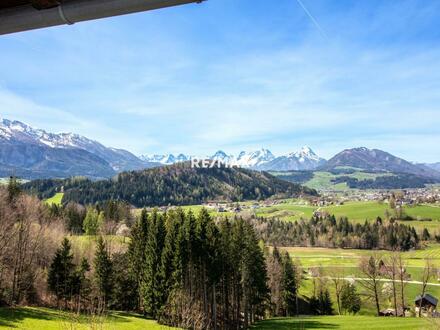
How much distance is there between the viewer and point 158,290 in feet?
162

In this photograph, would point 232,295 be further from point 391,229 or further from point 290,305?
point 391,229

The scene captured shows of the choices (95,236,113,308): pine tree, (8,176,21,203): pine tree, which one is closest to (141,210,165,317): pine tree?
(95,236,113,308): pine tree

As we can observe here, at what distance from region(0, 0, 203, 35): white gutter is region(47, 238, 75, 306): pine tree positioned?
51750 mm

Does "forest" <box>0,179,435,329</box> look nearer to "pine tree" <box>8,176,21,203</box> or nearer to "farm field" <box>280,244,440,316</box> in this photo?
"pine tree" <box>8,176,21,203</box>

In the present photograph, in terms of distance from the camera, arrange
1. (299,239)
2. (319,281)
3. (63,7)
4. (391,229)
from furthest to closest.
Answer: (299,239)
(391,229)
(319,281)
(63,7)

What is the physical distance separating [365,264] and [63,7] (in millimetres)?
84749

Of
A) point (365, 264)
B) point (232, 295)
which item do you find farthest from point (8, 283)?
point (365, 264)

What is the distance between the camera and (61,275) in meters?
50.2

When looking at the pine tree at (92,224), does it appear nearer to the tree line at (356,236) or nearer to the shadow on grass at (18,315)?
the shadow on grass at (18,315)

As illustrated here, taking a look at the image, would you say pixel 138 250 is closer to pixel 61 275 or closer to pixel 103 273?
pixel 103 273

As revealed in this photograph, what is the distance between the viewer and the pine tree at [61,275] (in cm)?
4975

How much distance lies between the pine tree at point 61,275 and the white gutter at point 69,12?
51.8 metres

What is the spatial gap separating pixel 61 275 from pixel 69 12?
5297 cm

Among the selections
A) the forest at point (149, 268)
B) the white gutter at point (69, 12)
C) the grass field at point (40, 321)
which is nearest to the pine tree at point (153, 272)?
the forest at point (149, 268)
